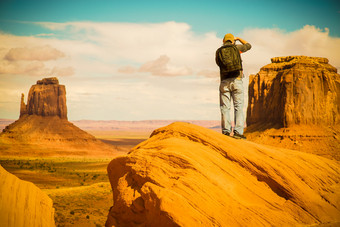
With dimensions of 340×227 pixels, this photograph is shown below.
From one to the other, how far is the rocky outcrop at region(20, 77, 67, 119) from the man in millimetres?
96944

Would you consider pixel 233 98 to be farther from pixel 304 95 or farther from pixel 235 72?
pixel 304 95

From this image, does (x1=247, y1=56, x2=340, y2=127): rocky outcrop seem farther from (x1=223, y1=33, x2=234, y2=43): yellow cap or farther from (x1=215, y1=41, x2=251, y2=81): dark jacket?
(x1=223, y1=33, x2=234, y2=43): yellow cap

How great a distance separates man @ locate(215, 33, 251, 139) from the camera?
9.11m

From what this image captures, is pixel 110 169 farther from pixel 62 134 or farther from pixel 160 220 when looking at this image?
pixel 62 134

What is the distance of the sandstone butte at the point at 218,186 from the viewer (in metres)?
6.62

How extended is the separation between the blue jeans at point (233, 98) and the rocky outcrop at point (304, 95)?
31.9 meters

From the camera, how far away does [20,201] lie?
8.43m

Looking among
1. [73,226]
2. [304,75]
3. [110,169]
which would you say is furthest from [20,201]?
[304,75]

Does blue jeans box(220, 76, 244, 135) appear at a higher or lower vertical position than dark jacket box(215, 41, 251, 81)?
lower

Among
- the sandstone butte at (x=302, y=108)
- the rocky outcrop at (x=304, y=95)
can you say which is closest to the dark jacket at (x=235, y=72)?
the sandstone butte at (x=302, y=108)

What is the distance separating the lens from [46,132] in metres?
92.4

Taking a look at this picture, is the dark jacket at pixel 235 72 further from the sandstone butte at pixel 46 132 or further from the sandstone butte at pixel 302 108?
the sandstone butte at pixel 46 132

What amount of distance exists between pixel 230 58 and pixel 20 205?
20.9 ft

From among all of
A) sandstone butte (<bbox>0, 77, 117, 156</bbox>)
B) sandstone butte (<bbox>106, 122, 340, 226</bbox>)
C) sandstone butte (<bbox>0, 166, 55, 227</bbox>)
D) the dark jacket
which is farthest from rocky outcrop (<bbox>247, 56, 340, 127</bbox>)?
sandstone butte (<bbox>0, 77, 117, 156</bbox>)
